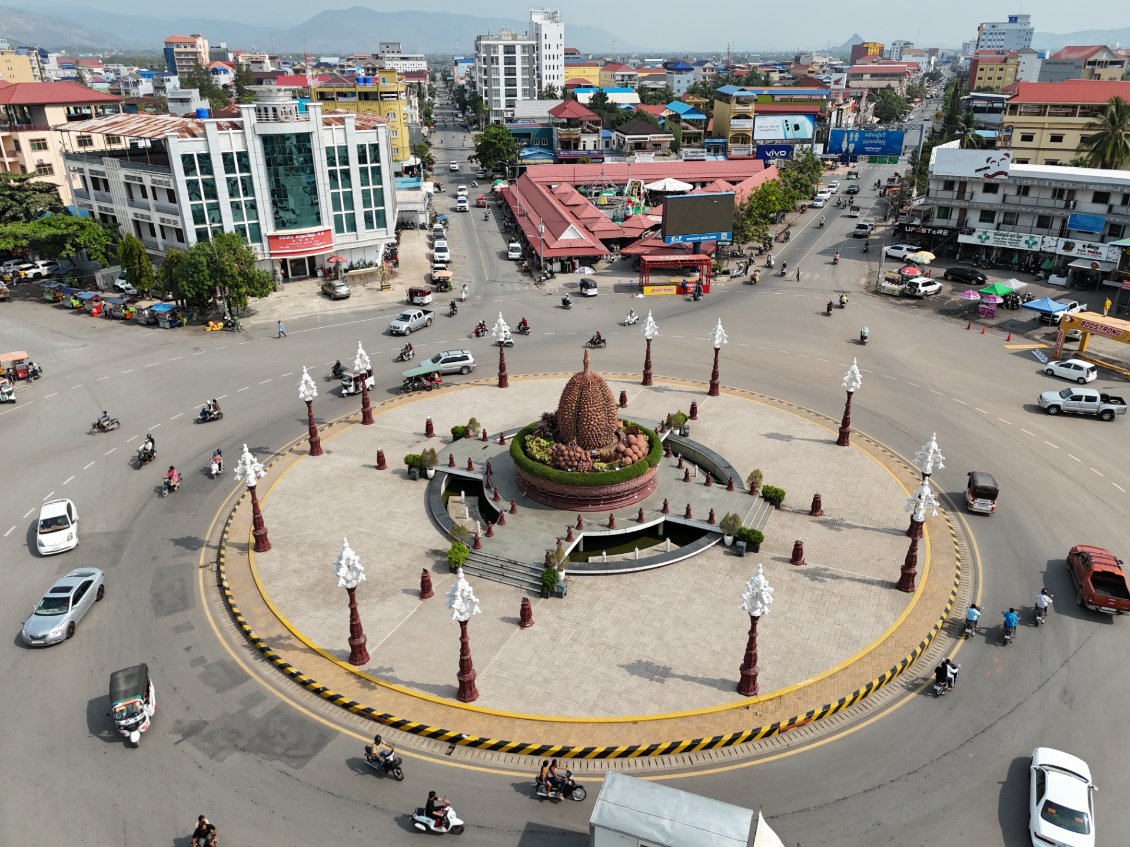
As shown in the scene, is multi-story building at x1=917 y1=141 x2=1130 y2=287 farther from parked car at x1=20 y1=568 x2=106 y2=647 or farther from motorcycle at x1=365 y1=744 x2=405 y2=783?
parked car at x1=20 y1=568 x2=106 y2=647

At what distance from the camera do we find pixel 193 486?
122 feet

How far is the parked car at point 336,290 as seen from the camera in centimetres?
6625

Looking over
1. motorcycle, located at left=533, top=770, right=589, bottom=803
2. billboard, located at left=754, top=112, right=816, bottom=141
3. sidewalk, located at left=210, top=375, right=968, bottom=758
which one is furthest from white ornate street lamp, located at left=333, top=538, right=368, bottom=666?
billboard, located at left=754, top=112, right=816, bottom=141

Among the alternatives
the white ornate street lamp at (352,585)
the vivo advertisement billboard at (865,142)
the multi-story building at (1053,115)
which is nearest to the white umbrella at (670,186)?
the multi-story building at (1053,115)

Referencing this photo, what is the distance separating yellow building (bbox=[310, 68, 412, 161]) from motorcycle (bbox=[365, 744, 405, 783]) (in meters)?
109

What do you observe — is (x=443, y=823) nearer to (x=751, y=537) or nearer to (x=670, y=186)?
(x=751, y=537)

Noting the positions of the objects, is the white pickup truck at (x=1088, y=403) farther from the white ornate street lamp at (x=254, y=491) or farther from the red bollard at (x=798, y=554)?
the white ornate street lamp at (x=254, y=491)

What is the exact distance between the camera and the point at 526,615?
2716 cm

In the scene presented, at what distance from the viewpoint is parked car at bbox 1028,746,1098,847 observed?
19172 millimetres

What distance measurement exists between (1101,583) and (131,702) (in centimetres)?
3273

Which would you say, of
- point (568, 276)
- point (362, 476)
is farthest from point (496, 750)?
point (568, 276)

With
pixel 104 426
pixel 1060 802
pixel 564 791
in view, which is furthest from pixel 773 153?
pixel 564 791

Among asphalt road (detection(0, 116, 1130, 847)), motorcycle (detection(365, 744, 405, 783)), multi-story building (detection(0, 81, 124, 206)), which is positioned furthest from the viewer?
multi-story building (detection(0, 81, 124, 206))

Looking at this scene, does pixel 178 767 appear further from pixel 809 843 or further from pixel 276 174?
pixel 276 174
